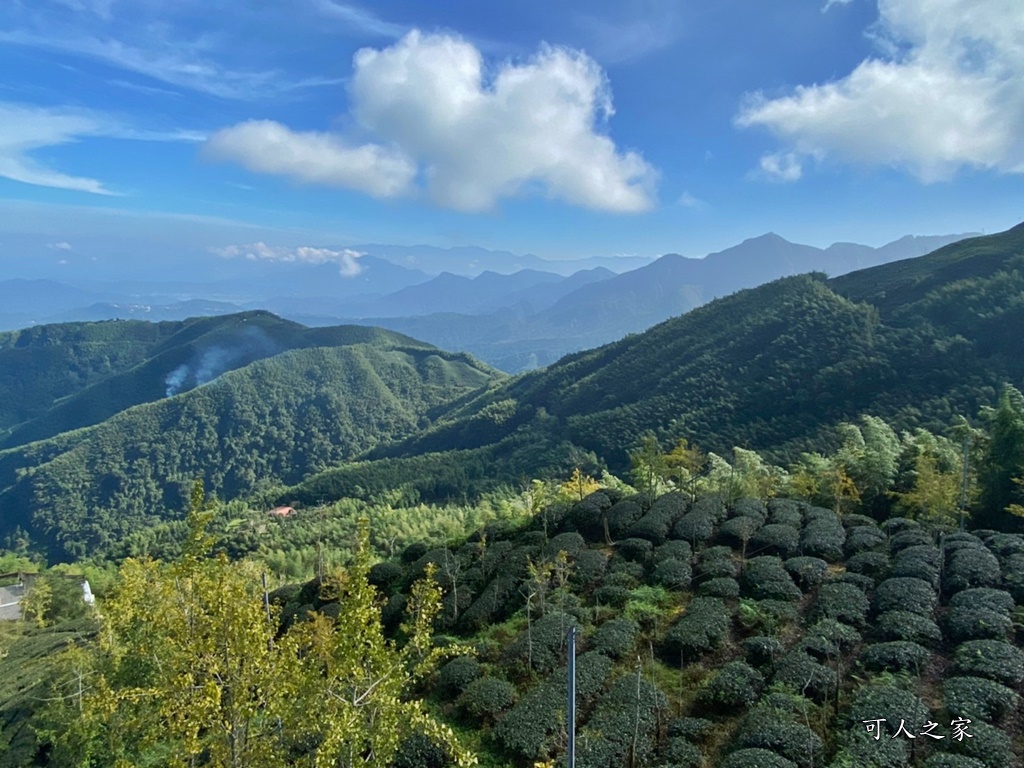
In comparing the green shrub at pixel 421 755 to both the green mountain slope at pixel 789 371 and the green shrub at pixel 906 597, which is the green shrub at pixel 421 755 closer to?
the green shrub at pixel 906 597

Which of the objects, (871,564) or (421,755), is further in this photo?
(871,564)

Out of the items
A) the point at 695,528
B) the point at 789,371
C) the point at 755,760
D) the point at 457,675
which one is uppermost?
the point at 789,371

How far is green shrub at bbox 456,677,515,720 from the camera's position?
51.0 ft

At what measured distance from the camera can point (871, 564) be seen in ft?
64.3

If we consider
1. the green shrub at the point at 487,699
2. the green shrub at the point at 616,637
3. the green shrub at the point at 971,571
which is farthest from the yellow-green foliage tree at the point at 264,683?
the green shrub at the point at 971,571

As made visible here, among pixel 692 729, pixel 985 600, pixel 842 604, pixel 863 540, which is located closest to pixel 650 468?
pixel 863 540

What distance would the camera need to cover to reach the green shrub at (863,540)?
70.1 feet

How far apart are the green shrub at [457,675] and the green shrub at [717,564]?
30.7 ft

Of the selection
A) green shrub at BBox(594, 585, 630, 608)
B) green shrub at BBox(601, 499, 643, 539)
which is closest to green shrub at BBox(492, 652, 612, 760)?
green shrub at BBox(594, 585, 630, 608)

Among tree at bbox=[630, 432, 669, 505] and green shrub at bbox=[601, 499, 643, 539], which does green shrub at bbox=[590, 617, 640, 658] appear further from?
tree at bbox=[630, 432, 669, 505]

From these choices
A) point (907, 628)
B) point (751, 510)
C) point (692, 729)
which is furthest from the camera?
point (751, 510)

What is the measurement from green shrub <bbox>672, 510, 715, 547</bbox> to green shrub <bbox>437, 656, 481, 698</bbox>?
11064mm

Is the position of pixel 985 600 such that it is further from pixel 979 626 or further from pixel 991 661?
pixel 991 661

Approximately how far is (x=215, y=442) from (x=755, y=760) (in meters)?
154
